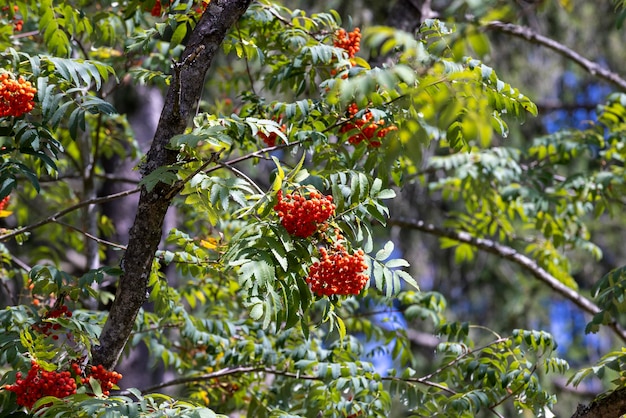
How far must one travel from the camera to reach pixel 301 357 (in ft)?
11.0

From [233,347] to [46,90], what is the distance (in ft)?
5.15

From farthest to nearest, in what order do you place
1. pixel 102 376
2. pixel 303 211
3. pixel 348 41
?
1. pixel 348 41
2. pixel 102 376
3. pixel 303 211

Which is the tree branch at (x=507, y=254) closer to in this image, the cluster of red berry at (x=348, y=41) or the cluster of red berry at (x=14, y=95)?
the cluster of red berry at (x=348, y=41)

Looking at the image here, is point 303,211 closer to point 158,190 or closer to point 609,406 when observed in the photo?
point 158,190

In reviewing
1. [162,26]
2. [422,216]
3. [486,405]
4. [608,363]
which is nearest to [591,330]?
[608,363]

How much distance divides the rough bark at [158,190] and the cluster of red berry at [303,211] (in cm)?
39

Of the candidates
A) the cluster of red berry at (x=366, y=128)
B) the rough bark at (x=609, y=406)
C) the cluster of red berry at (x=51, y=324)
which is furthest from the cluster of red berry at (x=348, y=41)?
the rough bark at (x=609, y=406)

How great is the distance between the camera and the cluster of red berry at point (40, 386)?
2.43 metres

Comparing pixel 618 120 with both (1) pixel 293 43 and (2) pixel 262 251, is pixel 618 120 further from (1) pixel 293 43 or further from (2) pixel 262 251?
(2) pixel 262 251

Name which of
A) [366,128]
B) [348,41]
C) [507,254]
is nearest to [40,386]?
[366,128]

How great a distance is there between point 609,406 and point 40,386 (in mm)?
1890

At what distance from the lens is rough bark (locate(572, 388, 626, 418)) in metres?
2.65

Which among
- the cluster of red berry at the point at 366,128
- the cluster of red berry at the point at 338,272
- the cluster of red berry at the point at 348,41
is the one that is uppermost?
the cluster of red berry at the point at 348,41

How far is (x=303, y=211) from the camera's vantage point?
2.26m
